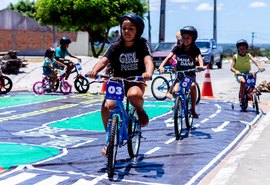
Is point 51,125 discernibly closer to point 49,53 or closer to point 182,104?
point 182,104

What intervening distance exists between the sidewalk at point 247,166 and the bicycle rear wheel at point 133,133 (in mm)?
1163

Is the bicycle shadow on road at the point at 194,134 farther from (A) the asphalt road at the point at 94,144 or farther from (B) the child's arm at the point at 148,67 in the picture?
(B) the child's arm at the point at 148,67

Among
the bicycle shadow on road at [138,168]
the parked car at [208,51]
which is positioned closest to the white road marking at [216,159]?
the bicycle shadow on road at [138,168]

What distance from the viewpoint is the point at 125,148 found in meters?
8.69

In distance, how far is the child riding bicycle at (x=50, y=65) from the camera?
56.4 ft

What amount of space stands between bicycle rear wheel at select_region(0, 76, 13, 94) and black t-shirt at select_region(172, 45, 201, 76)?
8.54 m

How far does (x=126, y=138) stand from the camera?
7.14 meters

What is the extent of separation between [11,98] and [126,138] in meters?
9.64

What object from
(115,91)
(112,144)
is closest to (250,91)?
(115,91)

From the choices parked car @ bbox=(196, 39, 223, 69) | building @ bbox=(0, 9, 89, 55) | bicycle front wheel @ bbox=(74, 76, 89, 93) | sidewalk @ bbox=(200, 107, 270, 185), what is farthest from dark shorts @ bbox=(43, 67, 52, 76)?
building @ bbox=(0, 9, 89, 55)

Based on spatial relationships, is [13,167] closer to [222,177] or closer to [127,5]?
[222,177]

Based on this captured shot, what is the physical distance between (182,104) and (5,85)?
914 cm

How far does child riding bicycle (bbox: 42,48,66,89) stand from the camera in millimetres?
17188

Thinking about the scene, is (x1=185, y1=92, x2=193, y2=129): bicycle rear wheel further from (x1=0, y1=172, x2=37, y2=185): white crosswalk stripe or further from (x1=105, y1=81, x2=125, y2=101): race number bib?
(x1=0, y1=172, x2=37, y2=185): white crosswalk stripe
